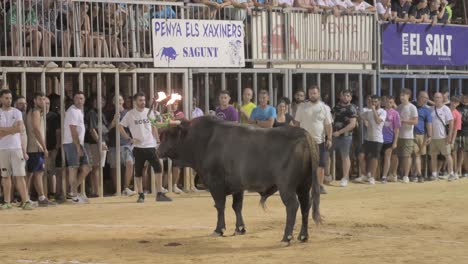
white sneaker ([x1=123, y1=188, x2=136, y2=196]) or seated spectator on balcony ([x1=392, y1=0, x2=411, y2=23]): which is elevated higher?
seated spectator on balcony ([x1=392, y1=0, x2=411, y2=23])

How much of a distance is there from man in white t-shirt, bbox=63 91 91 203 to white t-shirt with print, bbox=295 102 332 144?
4095 mm

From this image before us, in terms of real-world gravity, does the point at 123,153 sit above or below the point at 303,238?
above

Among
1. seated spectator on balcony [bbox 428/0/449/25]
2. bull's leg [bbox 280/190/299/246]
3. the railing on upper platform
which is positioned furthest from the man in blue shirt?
bull's leg [bbox 280/190/299/246]

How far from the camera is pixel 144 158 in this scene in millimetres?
17969

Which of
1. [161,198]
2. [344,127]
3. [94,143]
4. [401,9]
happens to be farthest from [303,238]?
[401,9]

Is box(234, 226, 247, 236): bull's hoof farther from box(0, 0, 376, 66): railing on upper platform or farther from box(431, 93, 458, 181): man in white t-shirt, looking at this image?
box(431, 93, 458, 181): man in white t-shirt

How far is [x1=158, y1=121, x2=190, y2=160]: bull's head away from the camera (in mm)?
13477

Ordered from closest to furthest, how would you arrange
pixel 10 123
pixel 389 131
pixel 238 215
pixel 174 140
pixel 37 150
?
pixel 238 215 → pixel 174 140 → pixel 10 123 → pixel 37 150 → pixel 389 131

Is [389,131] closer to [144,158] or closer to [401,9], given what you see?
[401,9]

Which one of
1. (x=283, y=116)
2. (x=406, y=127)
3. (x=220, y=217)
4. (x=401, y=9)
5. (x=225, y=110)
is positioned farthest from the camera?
(x=401, y=9)

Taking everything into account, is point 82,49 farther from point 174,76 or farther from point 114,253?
point 114,253

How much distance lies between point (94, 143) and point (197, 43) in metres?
2.99

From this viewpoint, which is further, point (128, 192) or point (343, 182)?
point (343, 182)

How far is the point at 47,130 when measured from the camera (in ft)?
59.4
